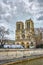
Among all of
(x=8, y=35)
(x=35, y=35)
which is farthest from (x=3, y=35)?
(x=35, y=35)

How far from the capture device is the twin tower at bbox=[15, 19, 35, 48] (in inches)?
402

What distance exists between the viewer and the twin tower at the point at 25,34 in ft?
33.5

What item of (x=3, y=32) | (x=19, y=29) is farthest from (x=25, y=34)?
(x=3, y=32)

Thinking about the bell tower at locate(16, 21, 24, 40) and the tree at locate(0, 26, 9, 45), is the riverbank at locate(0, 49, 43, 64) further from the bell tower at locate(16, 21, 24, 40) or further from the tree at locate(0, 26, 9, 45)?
the tree at locate(0, 26, 9, 45)

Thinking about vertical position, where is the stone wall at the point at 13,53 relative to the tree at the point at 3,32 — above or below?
below

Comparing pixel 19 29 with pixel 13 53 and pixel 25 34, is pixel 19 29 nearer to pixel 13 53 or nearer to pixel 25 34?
pixel 25 34

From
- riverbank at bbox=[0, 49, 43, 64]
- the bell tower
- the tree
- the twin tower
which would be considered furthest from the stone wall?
the tree

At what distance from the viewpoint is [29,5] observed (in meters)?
10.5

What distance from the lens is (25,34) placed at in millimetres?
10484

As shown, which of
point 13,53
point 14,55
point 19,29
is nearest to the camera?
point 13,53

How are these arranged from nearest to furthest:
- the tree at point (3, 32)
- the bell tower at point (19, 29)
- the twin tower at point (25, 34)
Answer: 1. the tree at point (3, 32)
2. the bell tower at point (19, 29)
3. the twin tower at point (25, 34)

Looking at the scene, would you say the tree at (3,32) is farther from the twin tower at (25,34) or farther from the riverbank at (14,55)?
the riverbank at (14,55)

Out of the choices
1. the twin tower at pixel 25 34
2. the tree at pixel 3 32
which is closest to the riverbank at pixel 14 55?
the twin tower at pixel 25 34

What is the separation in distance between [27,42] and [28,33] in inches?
18.6
